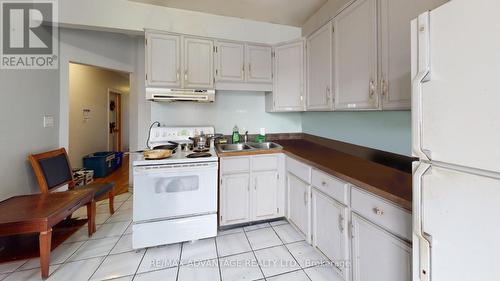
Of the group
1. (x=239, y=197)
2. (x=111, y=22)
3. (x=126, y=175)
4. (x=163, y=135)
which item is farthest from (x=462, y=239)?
(x=126, y=175)

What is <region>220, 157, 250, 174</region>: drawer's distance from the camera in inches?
83.6

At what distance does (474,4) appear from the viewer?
62 cm

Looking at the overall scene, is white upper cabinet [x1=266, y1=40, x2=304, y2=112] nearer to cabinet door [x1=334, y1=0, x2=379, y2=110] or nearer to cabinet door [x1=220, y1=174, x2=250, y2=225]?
cabinet door [x1=334, y1=0, x2=379, y2=110]

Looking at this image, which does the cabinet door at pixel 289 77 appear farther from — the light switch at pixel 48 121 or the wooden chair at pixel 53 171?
the light switch at pixel 48 121

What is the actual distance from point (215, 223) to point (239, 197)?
362mm

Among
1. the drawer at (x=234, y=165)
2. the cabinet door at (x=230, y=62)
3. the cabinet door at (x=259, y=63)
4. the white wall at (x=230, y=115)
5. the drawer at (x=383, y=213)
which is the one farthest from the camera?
the white wall at (x=230, y=115)

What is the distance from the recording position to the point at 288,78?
263 centimetres

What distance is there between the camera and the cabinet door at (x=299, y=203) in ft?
6.09

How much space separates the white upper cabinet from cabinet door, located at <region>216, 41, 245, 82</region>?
462 mm

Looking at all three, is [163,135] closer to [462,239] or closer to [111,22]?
[111,22]

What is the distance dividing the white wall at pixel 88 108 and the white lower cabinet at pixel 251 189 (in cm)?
308

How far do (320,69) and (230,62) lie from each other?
3.58ft

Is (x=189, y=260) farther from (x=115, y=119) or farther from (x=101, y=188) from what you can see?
(x=115, y=119)

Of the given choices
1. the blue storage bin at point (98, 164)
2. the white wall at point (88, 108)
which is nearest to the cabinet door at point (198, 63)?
the white wall at point (88, 108)
